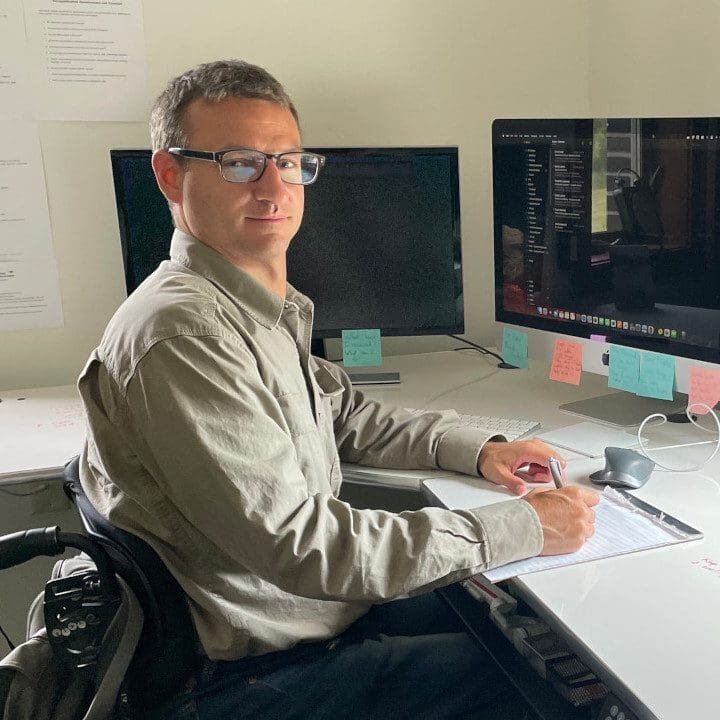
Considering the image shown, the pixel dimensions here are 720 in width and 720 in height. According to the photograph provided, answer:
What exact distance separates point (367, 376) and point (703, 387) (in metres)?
0.82

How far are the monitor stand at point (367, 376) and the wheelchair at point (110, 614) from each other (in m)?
0.94

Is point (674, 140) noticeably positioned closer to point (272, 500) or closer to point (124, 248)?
point (272, 500)

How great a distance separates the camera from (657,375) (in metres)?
1.64

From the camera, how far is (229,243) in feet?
4.33

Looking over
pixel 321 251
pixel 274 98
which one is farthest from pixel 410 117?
pixel 274 98

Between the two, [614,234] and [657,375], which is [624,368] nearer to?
[657,375]

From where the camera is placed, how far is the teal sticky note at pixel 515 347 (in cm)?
192

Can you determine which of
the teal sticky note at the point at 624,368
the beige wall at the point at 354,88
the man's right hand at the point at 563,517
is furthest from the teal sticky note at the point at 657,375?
the beige wall at the point at 354,88

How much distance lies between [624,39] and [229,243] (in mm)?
1376

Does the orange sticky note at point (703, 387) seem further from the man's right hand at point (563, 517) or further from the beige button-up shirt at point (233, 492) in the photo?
the beige button-up shirt at point (233, 492)

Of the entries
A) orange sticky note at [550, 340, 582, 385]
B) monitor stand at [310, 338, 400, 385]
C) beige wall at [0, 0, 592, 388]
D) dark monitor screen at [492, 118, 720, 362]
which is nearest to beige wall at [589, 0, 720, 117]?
beige wall at [0, 0, 592, 388]

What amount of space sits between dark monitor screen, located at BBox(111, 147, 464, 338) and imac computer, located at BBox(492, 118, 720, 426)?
0.51 feet

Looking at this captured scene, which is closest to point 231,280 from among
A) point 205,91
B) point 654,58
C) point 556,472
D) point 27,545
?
point 205,91

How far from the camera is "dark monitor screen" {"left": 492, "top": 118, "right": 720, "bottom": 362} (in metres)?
1.53
